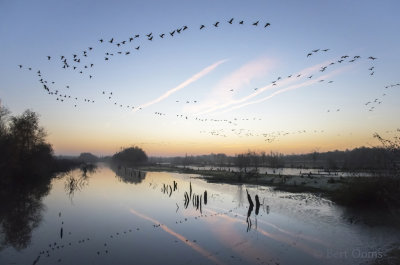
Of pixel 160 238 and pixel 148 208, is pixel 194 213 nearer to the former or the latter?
pixel 148 208

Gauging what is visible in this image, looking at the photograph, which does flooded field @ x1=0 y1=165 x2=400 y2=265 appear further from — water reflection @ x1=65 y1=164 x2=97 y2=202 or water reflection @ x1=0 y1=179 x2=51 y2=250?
water reflection @ x1=65 y1=164 x2=97 y2=202

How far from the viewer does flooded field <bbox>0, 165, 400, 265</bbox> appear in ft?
60.1

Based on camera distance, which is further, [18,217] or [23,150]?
[23,150]

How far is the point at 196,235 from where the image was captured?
24.2 metres

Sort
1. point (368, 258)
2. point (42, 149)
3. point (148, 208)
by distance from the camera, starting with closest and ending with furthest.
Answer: point (368, 258), point (148, 208), point (42, 149)

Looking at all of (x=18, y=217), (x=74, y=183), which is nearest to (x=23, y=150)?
(x=74, y=183)

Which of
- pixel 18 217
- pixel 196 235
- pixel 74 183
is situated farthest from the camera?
pixel 74 183

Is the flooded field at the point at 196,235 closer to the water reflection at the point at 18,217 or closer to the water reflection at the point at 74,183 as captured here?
the water reflection at the point at 18,217

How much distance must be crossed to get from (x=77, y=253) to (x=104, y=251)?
5.61 ft

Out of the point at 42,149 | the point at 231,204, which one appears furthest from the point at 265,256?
the point at 42,149

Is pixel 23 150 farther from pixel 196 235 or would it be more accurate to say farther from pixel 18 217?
pixel 196 235

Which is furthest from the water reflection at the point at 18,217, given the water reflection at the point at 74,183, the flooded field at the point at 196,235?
the water reflection at the point at 74,183

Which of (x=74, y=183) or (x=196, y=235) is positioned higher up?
(x=74, y=183)

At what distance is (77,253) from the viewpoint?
19.4m
